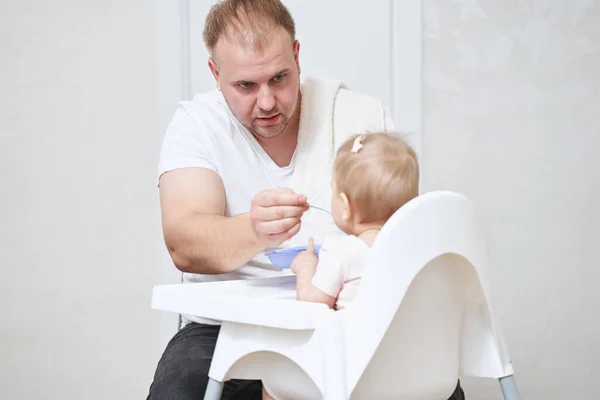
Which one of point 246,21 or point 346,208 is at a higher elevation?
point 246,21

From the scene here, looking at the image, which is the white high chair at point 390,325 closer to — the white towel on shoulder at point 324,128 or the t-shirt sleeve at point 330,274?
the t-shirt sleeve at point 330,274

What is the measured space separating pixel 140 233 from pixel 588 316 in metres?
1.50

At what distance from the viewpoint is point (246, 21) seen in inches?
63.3

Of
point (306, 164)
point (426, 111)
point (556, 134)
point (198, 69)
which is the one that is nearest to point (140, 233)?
point (198, 69)

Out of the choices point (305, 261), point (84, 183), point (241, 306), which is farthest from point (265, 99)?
point (84, 183)

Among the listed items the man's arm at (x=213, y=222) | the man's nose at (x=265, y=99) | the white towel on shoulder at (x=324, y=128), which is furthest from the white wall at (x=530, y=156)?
the man's arm at (x=213, y=222)

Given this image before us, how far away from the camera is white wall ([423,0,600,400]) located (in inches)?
93.2

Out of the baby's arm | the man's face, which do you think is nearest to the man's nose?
the man's face

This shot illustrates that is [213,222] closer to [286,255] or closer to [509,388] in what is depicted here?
[286,255]

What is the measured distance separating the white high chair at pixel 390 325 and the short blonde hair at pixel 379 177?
0.13m

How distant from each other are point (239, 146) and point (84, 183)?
2.52ft

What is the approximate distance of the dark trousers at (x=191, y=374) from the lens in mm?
1253

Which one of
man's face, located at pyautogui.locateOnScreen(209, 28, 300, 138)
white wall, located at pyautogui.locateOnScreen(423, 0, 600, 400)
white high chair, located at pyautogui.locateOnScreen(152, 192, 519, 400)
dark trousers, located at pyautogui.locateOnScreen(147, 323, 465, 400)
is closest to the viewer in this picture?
white high chair, located at pyautogui.locateOnScreen(152, 192, 519, 400)

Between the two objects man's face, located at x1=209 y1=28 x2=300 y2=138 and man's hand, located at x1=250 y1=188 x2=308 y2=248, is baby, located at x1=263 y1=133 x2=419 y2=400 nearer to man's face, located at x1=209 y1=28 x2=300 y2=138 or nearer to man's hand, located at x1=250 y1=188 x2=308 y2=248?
man's hand, located at x1=250 y1=188 x2=308 y2=248
